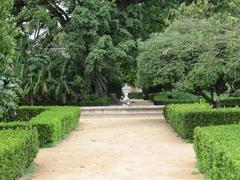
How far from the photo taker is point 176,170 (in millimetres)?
9766

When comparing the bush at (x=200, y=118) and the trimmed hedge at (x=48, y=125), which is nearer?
the trimmed hedge at (x=48, y=125)

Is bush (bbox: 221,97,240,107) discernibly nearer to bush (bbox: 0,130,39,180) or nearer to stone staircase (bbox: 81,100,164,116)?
stone staircase (bbox: 81,100,164,116)

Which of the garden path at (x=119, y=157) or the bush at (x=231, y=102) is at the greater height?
the bush at (x=231, y=102)

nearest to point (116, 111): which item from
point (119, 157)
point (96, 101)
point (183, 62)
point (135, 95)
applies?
point (96, 101)

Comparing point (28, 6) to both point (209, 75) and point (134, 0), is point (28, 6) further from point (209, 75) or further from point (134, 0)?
point (209, 75)

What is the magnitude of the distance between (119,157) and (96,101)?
53.9ft

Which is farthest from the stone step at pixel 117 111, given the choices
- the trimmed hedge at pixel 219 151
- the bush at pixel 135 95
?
the bush at pixel 135 95

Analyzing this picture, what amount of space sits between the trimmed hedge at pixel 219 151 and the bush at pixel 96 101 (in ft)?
58.4

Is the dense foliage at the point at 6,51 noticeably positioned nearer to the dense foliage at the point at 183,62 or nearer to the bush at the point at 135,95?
the dense foliage at the point at 183,62

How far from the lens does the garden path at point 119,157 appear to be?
30.9 ft

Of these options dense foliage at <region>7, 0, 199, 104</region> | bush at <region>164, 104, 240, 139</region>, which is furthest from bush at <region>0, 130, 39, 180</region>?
dense foliage at <region>7, 0, 199, 104</region>

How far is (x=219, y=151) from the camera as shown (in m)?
7.20

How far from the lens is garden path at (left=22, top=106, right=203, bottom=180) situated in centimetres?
942

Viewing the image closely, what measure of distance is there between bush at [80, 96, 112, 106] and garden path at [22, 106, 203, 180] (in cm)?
979
